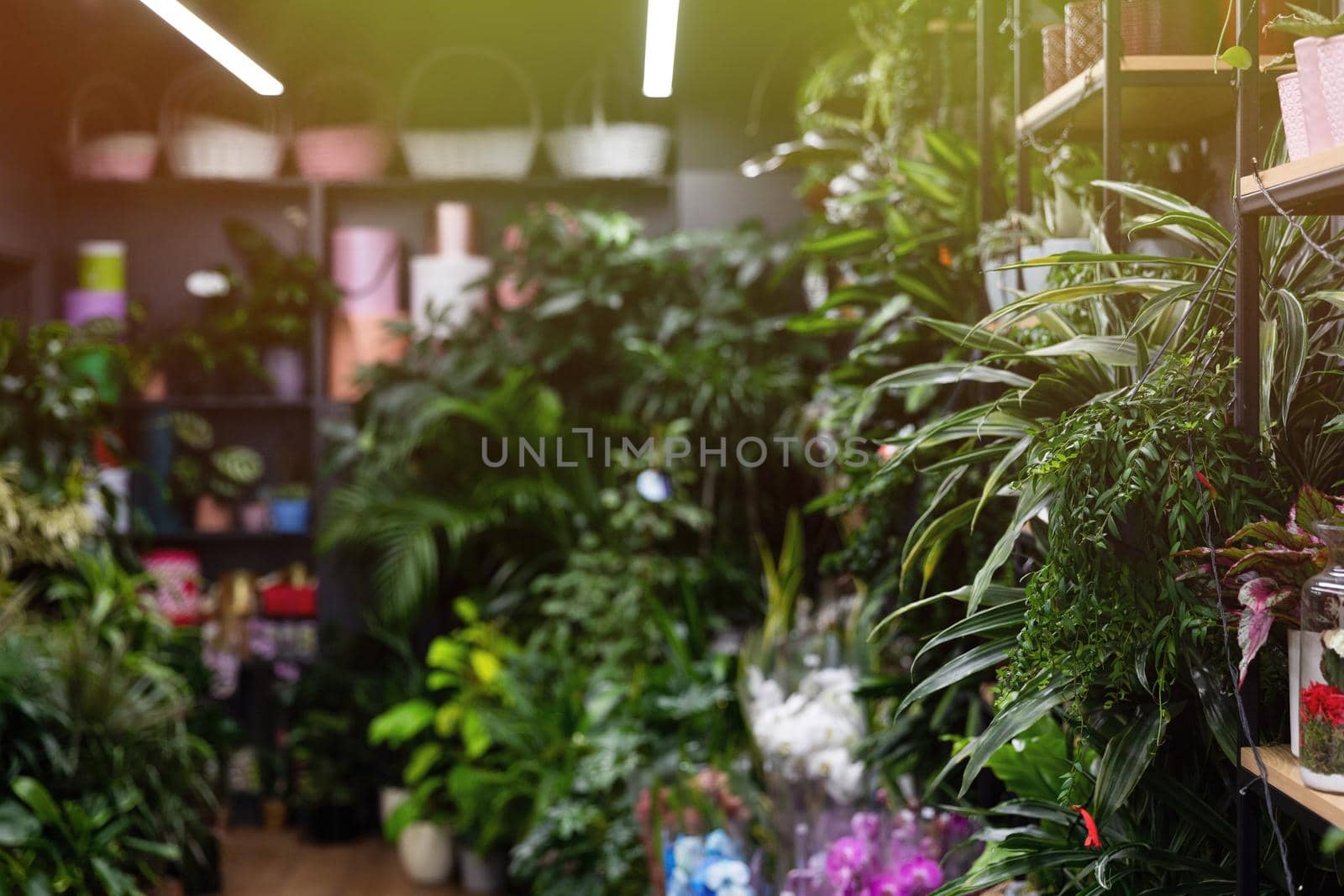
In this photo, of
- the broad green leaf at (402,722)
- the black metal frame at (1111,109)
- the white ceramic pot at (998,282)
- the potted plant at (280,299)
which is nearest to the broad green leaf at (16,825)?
the broad green leaf at (402,722)

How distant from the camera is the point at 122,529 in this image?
4633mm

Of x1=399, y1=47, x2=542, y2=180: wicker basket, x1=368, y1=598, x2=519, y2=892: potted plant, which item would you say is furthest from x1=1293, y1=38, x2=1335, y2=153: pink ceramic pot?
x1=399, y1=47, x2=542, y2=180: wicker basket

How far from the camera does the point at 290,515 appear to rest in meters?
4.93

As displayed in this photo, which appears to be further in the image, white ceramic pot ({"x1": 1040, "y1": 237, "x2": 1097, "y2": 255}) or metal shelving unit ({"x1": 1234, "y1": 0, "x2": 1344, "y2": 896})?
white ceramic pot ({"x1": 1040, "y1": 237, "x2": 1097, "y2": 255})

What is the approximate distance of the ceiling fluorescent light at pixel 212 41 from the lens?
250cm

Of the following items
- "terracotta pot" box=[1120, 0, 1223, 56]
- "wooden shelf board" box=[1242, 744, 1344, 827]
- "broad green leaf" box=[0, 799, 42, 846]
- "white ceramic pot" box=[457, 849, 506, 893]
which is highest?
"terracotta pot" box=[1120, 0, 1223, 56]

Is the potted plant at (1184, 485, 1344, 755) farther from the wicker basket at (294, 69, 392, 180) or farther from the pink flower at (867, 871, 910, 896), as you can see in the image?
the wicker basket at (294, 69, 392, 180)

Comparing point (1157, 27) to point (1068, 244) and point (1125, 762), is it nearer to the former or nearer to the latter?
point (1068, 244)

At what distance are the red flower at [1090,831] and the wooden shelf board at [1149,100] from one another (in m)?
0.95

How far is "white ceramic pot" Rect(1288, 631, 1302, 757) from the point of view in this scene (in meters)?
1.12

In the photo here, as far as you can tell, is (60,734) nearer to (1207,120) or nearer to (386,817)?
(386,817)

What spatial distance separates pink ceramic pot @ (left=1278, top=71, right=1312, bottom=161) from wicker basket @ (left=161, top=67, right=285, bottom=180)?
14.1 feet

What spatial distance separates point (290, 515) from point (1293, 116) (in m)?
4.27

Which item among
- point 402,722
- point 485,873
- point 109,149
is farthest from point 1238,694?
point 109,149
